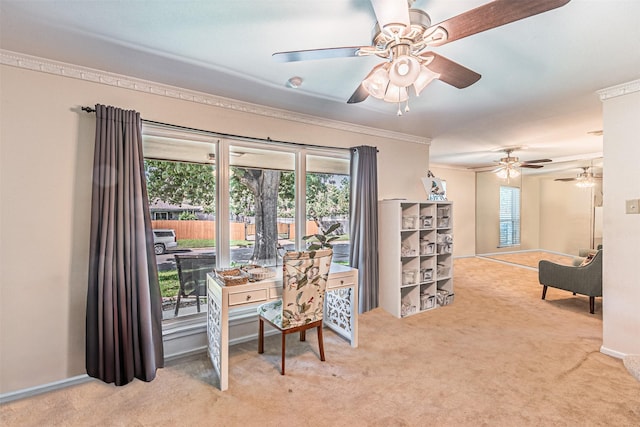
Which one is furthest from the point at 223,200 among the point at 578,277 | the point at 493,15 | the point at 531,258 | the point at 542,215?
the point at 531,258

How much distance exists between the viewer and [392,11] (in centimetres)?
116

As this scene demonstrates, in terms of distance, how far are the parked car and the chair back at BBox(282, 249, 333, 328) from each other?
1.19m

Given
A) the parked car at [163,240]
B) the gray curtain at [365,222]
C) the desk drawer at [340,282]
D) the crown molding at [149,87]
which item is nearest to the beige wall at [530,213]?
the gray curtain at [365,222]

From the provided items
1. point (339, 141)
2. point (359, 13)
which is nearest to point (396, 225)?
point (339, 141)

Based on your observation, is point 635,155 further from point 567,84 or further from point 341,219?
point 341,219

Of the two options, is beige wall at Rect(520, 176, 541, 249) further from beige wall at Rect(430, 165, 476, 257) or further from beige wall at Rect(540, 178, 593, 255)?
beige wall at Rect(430, 165, 476, 257)

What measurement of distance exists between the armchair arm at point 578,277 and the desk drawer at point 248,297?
379 cm

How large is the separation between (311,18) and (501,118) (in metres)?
2.71

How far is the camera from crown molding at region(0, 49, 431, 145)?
1.98 m

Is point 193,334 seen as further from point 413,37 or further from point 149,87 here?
point 413,37

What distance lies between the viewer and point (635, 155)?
2.34 metres

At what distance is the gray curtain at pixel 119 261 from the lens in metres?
2.07

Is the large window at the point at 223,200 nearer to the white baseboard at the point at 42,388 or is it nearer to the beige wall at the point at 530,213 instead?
the white baseboard at the point at 42,388

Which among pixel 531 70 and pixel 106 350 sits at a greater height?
pixel 531 70
